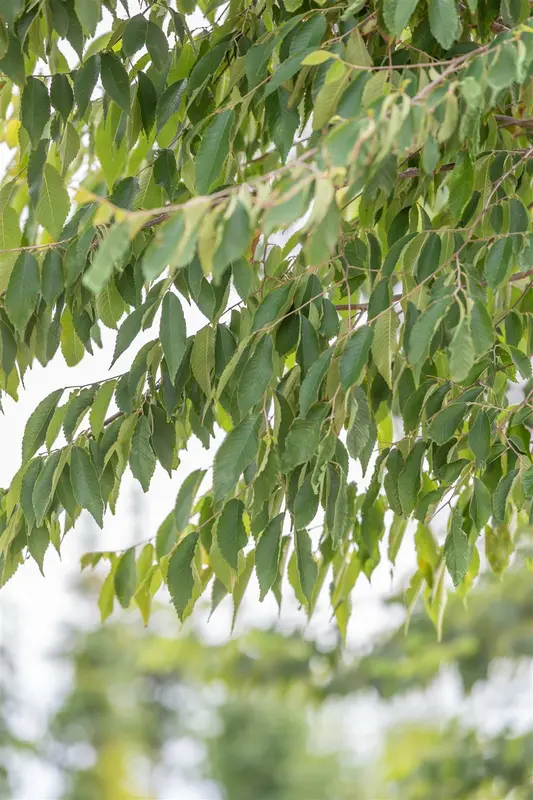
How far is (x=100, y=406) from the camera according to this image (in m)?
0.93

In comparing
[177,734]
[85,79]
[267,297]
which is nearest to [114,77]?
[85,79]

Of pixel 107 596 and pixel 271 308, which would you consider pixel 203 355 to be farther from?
pixel 107 596

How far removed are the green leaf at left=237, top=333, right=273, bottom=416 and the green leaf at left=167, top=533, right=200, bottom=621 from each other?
176 millimetres

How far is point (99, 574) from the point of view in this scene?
6570 mm

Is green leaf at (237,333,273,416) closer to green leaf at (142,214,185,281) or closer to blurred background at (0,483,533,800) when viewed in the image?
green leaf at (142,214,185,281)

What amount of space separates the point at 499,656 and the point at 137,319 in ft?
12.0

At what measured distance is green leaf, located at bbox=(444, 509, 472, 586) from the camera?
87cm

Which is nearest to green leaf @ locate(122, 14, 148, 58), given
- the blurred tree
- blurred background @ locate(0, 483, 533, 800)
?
blurred background @ locate(0, 483, 533, 800)

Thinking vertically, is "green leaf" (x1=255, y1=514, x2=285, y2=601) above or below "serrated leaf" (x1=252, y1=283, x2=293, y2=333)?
below

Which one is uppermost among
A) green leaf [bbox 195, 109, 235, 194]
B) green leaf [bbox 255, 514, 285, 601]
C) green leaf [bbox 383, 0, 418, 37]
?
green leaf [bbox 195, 109, 235, 194]

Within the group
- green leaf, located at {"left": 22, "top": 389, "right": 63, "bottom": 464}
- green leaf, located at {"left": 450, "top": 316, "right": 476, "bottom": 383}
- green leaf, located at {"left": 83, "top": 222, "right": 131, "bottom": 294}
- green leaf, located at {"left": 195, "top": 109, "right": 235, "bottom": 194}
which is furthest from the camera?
green leaf, located at {"left": 22, "top": 389, "right": 63, "bottom": 464}

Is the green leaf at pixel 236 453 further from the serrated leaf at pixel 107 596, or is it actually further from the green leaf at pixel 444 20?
the serrated leaf at pixel 107 596

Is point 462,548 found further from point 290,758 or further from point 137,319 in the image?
point 290,758

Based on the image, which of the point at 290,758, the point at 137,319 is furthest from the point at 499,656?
the point at 290,758
